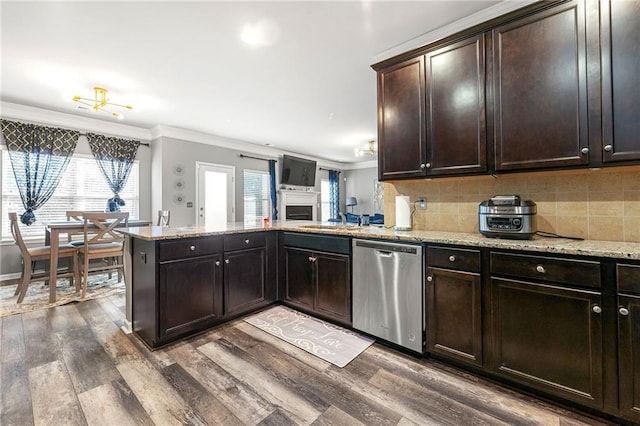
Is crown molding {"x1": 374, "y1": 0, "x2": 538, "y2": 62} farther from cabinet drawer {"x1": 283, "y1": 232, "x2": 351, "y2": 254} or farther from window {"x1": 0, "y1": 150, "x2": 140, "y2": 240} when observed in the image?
window {"x1": 0, "y1": 150, "x2": 140, "y2": 240}

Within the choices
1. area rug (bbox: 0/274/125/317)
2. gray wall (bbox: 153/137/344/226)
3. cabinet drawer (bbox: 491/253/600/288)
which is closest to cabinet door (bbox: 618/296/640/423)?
cabinet drawer (bbox: 491/253/600/288)

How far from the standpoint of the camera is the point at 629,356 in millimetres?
1347

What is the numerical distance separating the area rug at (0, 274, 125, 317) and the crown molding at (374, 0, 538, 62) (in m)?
4.44

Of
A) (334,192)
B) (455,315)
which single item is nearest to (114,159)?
(455,315)

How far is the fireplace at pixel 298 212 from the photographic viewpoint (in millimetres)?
7734

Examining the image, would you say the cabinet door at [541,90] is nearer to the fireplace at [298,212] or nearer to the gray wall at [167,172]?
the gray wall at [167,172]

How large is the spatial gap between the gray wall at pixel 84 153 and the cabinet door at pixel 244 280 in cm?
382

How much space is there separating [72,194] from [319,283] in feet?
15.6

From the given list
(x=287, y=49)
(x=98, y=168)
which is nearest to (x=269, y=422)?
(x=287, y=49)

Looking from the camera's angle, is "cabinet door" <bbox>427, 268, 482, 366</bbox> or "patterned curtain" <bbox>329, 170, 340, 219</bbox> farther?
"patterned curtain" <bbox>329, 170, 340, 219</bbox>

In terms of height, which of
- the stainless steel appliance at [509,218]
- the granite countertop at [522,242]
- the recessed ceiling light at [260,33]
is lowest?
the granite countertop at [522,242]

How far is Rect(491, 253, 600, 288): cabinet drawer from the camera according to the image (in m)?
1.43

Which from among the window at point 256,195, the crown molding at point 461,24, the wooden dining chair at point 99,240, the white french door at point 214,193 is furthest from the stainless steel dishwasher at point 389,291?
the window at point 256,195

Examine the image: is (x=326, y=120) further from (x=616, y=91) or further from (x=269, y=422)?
(x=269, y=422)
